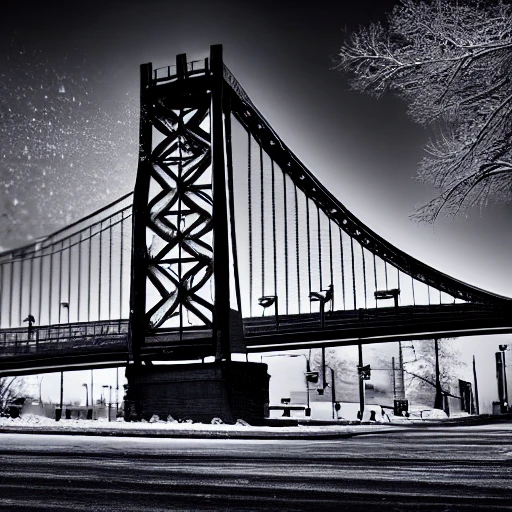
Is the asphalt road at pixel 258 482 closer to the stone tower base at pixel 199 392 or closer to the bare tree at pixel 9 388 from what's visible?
the stone tower base at pixel 199 392

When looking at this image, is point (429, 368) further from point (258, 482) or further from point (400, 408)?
point (258, 482)

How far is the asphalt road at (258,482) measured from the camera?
156 inches

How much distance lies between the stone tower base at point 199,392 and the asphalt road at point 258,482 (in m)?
11.0

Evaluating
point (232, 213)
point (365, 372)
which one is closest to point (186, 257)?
point (232, 213)

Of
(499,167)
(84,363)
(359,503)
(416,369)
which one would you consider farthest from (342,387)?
(359,503)

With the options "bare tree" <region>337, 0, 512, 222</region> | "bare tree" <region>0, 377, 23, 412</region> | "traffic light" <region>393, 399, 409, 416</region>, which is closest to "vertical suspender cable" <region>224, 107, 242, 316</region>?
"bare tree" <region>337, 0, 512, 222</region>

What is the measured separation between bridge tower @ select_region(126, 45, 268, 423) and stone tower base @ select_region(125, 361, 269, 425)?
3cm

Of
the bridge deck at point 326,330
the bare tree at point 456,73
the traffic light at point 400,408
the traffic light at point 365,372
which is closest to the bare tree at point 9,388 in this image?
the bridge deck at point 326,330

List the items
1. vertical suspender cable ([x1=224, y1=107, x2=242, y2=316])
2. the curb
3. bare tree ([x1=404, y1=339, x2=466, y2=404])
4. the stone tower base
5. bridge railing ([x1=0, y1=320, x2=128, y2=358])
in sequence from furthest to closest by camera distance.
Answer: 1. bare tree ([x1=404, y1=339, x2=466, y2=404])
2. bridge railing ([x1=0, y1=320, x2=128, y2=358])
3. vertical suspender cable ([x1=224, y1=107, x2=242, y2=316])
4. the stone tower base
5. the curb

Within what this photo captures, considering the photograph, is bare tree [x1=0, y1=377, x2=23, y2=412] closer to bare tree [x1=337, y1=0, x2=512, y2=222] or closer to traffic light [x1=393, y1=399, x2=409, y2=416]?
traffic light [x1=393, y1=399, x2=409, y2=416]

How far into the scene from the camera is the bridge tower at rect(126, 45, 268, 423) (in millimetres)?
19844

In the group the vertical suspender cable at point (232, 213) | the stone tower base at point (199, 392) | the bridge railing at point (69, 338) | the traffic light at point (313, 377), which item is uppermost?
the vertical suspender cable at point (232, 213)

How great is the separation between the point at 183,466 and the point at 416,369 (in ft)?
204

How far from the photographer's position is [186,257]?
2180 centimetres
